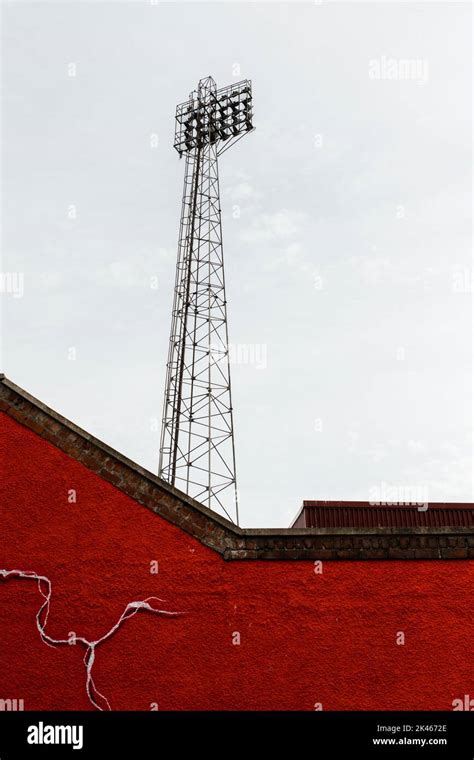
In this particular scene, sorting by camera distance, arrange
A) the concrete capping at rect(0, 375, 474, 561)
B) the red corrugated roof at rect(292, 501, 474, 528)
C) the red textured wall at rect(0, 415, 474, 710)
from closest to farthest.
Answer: the red textured wall at rect(0, 415, 474, 710)
the concrete capping at rect(0, 375, 474, 561)
the red corrugated roof at rect(292, 501, 474, 528)

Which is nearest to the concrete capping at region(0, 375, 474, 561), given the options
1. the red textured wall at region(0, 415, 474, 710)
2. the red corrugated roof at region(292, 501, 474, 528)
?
the red textured wall at region(0, 415, 474, 710)

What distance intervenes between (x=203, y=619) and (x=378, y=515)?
12392mm

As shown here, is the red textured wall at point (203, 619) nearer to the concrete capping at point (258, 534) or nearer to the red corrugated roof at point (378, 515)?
the concrete capping at point (258, 534)

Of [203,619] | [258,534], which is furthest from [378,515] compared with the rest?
[203,619]

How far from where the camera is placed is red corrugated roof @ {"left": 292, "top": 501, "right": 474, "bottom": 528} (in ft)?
58.2

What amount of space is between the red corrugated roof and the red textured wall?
1011 centimetres

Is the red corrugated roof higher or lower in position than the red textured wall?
higher

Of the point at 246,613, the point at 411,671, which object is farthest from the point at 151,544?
the point at 411,671

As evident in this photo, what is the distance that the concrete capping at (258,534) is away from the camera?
7.45 m

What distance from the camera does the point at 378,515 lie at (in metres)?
18.6

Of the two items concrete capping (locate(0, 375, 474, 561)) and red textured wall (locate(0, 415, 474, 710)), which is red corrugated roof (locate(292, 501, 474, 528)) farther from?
red textured wall (locate(0, 415, 474, 710))

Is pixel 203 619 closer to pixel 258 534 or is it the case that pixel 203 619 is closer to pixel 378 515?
pixel 258 534
